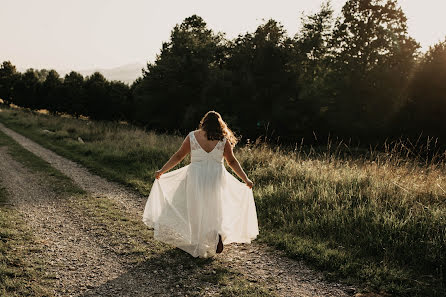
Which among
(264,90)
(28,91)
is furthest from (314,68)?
(28,91)

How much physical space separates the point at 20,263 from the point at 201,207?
265cm

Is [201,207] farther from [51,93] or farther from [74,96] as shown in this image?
[51,93]

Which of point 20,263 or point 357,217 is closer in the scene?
point 20,263

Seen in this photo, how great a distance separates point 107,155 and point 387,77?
26339 millimetres

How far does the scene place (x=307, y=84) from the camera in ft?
109

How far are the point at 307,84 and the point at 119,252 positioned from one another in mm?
31381

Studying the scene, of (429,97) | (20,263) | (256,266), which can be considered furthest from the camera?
(429,97)

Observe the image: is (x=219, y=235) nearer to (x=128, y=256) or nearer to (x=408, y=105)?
(x=128, y=256)

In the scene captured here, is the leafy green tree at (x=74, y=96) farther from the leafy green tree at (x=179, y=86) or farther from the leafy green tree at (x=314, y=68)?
the leafy green tree at (x=314, y=68)

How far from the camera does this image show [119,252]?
499cm

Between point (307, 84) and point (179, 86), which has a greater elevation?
point (307, 84)

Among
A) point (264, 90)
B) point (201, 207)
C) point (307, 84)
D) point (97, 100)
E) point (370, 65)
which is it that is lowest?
point (201, 207)

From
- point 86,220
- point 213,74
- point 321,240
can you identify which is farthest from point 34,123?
point 321,240

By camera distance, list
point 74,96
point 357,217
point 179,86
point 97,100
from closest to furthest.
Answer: point 357,217, point 179,86, point 97,100, point 74,96
